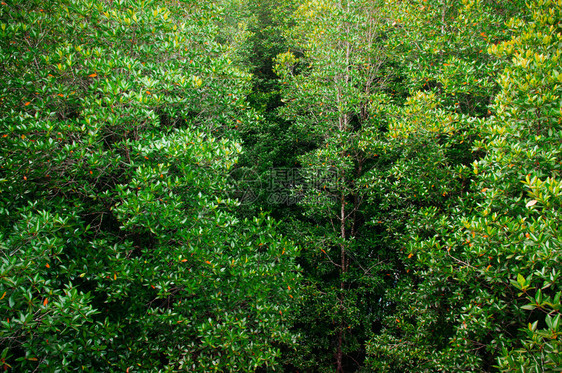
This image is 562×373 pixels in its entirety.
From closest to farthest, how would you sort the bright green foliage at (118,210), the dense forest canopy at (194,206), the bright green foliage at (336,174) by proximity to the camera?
1. the dense forest canopy at (194,206)
2. the bright green foliage at (118,210)
3. the bright green foliage at (336,174)

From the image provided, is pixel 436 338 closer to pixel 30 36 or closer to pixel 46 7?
pixel 30 36

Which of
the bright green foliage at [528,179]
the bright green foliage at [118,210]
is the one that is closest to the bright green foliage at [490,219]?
the bright green foliage at [528,179]

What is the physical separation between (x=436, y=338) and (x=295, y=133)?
6392 millimetres

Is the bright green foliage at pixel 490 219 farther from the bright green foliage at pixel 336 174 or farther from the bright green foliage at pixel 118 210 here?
the bright green foliage at pixel 118 210

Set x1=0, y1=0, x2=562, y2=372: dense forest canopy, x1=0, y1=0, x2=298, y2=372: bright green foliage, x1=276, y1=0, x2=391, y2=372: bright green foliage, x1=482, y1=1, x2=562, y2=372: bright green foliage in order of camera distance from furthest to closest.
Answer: x1=276, y1=0, x2=391, y2=372: bright green foliage → x1=0, y1=0, x2=298, y2=372: bright green foliage → x1=0, y1=0, x2=562, y2=372: dense forest canopy → x1=482, y1=1, x2=562, y2=372: bright green foliage

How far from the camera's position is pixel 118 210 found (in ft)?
10.0

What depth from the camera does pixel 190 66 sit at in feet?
14.5

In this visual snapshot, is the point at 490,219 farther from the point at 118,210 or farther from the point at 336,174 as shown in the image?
the point at 118,210

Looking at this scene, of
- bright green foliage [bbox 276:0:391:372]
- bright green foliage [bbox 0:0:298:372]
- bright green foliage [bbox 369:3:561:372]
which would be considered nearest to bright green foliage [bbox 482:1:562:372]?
bright green foliage [bbox 369:3:561:372]

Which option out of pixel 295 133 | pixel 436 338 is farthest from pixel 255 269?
pixel 295 133

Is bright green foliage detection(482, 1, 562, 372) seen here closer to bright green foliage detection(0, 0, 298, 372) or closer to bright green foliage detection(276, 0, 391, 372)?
bright green foliage detection(0, 0, 298, 372)

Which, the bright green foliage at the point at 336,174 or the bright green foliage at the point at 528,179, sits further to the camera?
the bright green foliage at the point at 336,174

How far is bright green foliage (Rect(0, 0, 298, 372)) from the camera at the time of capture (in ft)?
9.86

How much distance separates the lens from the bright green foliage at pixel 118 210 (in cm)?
301
